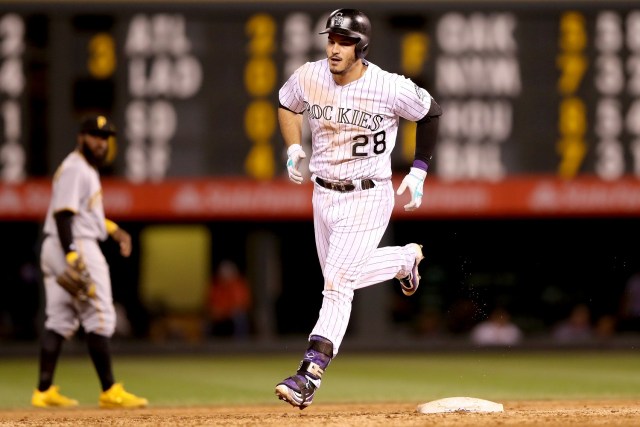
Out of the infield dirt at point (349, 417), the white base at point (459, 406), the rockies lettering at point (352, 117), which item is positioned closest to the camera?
the infield dirt at point (349, 417)

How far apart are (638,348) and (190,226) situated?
32.8 feet

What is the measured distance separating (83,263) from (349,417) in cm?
236

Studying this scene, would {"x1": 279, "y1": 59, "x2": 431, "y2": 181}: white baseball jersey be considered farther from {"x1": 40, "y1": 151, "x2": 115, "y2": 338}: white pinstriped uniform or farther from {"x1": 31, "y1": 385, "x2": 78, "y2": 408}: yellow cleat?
{"x1": 31, "y1": 385, "x2": 78, "y2": 408}: yellow cleat

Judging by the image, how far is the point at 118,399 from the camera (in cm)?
838

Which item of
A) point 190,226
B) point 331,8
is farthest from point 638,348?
point 190,226

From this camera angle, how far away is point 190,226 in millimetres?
24344

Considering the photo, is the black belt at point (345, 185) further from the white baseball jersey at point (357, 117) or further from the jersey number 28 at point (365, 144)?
the jersey number 28 at point (365, 144)

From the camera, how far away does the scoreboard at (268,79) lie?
14.9 metres

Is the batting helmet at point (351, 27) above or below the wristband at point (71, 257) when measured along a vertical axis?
above

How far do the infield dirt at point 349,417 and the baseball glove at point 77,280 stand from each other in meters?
0.74

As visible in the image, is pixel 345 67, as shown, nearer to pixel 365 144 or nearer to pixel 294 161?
pixel 365 144

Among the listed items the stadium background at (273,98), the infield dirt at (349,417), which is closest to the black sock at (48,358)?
the infield dirt at (349,417)

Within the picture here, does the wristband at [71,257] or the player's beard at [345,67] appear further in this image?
the wristband at [71,257]

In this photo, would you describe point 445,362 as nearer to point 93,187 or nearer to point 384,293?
point 384,293
